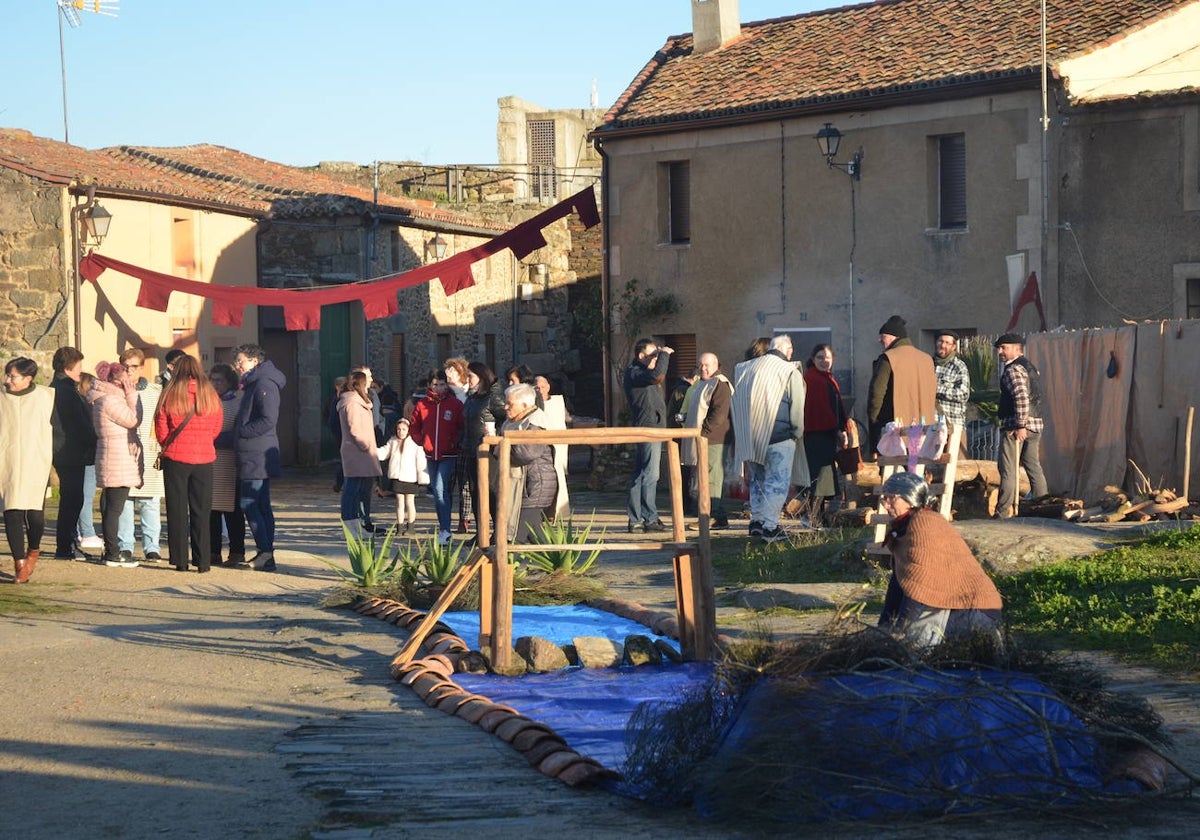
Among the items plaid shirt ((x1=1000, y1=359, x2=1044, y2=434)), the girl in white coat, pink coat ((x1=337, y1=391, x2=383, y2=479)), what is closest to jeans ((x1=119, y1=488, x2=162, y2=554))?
pink coat ((x1=337, y1=391, x2=383, y2=479))

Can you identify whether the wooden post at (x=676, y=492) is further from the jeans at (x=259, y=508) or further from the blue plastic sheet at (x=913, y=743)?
the jeans at (x=259, y=508)

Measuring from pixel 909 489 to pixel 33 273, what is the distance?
18827mm

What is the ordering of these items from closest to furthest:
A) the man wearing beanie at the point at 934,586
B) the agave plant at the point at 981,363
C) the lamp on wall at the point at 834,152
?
the man wearing beanie at the point at 934,586 < the agave plant at the point at 981,363 < the lamp on wall at the point at 834,152

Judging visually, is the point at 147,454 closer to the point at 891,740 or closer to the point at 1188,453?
the point at 1188,453

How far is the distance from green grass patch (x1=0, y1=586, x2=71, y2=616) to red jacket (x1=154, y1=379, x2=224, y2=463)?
1.65 m

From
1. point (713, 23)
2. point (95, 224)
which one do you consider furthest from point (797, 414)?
point (713, 23)

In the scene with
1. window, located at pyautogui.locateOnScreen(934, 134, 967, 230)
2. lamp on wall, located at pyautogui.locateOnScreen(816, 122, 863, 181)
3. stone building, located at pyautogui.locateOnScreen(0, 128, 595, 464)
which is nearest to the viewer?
window, located at pyautogui.locateOnScreen(934, 134, 967, 230)

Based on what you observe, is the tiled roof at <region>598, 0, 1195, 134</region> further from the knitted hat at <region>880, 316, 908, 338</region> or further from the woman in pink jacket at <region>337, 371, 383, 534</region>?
the woman in pink jacket at <region>337, 371, 383, 534</region>

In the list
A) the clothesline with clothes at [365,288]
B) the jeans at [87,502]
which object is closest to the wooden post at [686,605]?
the jeans at [87,502]

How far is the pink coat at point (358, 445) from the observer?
14953 mm

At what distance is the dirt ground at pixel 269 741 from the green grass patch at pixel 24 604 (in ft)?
0.40

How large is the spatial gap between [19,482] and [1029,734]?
913cm

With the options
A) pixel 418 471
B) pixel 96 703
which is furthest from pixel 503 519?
pixel 418 471

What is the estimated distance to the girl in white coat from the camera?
16359mm
